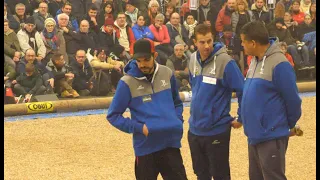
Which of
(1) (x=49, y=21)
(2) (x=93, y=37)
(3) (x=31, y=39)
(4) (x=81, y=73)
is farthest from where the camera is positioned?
(2) (x=93, y=37)

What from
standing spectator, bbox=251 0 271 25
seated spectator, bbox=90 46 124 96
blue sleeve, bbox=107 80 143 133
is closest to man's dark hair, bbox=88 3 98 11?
seated spectator, bbox=90 46 124 96

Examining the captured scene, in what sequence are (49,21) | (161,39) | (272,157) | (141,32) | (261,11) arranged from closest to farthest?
(272,157), (49,21), (141,32), (161,39), (261,11)

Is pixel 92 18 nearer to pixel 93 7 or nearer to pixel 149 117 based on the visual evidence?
pixel 93 7

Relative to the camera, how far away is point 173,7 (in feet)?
46.3

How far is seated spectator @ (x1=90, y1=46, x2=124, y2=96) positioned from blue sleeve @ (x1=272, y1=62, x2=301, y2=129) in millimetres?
7930

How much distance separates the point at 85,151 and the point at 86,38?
4.48 m

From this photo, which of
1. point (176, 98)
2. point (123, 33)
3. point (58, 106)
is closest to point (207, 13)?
point (123, 33)

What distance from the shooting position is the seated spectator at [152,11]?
45.2 ft

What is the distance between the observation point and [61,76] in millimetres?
12602

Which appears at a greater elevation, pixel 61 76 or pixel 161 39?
pixel 161 39

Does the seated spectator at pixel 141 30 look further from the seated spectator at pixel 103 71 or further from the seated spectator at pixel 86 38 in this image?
the seated spectator at pixel 86 38

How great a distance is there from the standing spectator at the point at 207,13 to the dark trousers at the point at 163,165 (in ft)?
30.3

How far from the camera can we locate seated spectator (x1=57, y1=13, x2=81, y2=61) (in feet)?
42.1

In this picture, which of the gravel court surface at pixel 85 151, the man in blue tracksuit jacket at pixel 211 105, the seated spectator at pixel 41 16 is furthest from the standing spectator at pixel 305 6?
the man in blue tracksuit jacket at pixel 211 105
